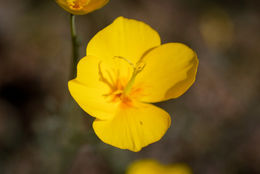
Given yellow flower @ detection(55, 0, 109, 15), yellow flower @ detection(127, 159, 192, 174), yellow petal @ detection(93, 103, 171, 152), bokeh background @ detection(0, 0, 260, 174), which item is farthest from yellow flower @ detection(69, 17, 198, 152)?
yellow flower @ detection(127, 159, 192, 174)

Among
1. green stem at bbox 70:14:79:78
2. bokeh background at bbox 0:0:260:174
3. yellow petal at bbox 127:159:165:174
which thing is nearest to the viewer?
green stem at bbox 70:14:79:78

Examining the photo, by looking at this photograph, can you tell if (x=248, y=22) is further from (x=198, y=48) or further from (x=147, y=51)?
(x=147, y=51)

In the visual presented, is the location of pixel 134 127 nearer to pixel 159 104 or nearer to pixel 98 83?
pixel 98 83

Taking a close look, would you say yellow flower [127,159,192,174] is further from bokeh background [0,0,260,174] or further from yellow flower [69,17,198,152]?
yellow flower [69,17,198,152]

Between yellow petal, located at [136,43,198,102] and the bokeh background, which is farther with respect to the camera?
the bokeh background

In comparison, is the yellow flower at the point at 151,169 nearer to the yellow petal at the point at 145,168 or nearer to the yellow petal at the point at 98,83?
the yellow petal at the point at 145,168

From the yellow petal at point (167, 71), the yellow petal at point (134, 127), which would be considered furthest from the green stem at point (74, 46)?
the yellow petal at point (167, 71)

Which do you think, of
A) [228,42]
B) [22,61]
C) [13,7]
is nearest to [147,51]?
[22,61]

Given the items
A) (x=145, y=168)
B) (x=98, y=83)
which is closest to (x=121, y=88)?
(x=98, y=83)
